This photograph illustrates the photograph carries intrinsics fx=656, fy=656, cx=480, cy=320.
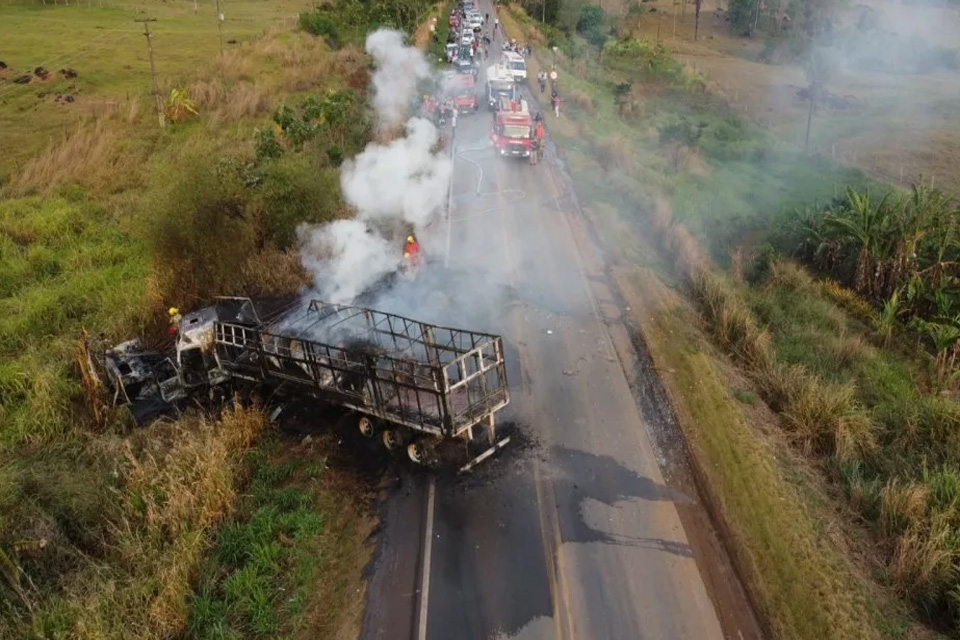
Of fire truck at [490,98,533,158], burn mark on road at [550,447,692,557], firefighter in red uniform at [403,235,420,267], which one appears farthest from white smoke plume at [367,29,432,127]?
burn mark on road at [550,447,692,557]

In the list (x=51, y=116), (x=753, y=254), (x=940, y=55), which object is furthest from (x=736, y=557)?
(x=940, y=55)

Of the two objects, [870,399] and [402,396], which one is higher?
[402,396]

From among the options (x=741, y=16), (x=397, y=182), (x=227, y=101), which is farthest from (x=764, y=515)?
(x=741, y=16)

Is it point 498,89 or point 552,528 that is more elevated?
point 498,89

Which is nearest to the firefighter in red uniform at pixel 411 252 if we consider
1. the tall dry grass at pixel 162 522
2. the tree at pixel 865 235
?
the tall dry grass at pixel 162 522

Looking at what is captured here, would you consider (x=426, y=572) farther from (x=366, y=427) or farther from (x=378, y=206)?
(x=378, y=206)

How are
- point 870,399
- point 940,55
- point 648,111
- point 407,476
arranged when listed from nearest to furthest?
point 407,476, point 870,399, point 648,111, point 940,55

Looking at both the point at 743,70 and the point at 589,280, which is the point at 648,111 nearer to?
the point at 743,70
